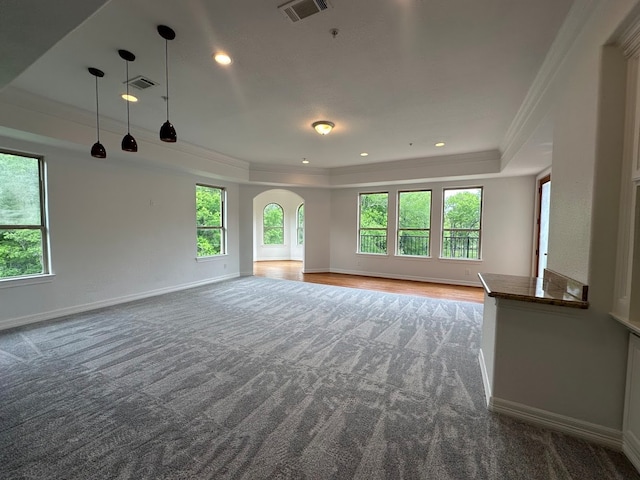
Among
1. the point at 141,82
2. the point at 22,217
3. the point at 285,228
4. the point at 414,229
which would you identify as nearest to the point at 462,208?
the point at 414,229

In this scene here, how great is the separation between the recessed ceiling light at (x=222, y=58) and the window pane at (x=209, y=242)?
14.5 feet

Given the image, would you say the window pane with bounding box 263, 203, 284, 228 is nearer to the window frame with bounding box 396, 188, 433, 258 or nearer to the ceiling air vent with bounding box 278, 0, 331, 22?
the window frame with bounding box 396, 188, 433, 258

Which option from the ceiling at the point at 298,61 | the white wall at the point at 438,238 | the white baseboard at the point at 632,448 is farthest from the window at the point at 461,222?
the white baseboard at the point at 632,448

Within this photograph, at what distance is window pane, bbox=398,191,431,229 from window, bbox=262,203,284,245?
547cm

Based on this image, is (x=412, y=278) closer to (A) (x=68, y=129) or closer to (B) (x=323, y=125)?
(B) (x=323, y=125)

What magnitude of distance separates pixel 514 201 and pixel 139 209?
753cm

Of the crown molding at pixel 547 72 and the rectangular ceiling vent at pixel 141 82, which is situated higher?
the rectangular ceiling vent at pixel 141 82

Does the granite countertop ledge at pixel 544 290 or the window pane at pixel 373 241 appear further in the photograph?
the window pane at pixel 373 241

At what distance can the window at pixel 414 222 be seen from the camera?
7004 millimetres

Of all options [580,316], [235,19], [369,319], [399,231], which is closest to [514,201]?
[399,231]

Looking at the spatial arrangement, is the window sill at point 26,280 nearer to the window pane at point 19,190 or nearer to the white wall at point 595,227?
the window pane at point 19,190

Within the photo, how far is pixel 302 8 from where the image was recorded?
193 centimetres

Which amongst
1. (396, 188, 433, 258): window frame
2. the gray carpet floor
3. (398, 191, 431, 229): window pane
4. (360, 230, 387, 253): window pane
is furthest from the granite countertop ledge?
(360, 230, 387, 253): window pane

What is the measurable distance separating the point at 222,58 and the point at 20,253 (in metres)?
3.90
